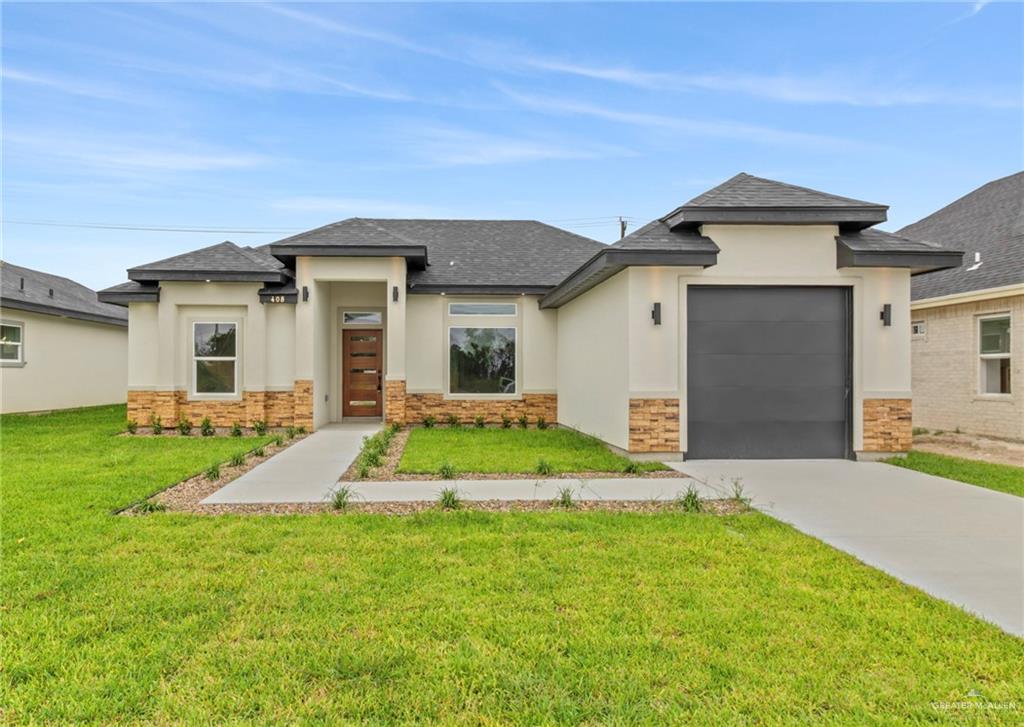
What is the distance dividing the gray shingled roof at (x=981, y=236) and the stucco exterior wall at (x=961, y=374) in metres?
0.50

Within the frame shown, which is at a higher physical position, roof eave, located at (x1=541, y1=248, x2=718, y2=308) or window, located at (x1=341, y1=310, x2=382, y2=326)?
roof eave, located at (x1=541, y1=248, x2=718, y2=308)

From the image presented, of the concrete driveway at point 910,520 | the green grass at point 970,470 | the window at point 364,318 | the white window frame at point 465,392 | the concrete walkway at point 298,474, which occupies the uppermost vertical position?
the window at point 364,318

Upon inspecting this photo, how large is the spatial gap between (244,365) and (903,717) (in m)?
13.0

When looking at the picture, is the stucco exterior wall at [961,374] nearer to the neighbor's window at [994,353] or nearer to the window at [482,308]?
the neighbor's window at [994,353]

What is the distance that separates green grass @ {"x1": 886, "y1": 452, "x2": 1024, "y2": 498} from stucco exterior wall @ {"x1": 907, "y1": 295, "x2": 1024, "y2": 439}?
3620mm

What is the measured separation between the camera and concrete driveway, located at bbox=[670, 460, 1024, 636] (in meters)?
3.66

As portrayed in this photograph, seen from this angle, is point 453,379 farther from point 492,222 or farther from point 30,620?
point 30,620

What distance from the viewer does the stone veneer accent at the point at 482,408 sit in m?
13.5

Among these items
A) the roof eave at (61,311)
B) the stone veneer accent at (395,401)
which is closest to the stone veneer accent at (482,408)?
the stone veneer accent at (395,401)

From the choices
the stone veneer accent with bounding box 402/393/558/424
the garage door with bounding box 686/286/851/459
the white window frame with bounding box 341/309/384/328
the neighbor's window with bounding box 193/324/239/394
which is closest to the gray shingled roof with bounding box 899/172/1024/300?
the garage door with bounding box 686/286/851/459

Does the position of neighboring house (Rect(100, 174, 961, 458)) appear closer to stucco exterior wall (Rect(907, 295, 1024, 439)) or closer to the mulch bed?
the mulch bed

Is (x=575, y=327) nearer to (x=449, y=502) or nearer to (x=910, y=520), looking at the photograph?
(x=449, y=502)

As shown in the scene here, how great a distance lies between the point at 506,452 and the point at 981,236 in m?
13.2

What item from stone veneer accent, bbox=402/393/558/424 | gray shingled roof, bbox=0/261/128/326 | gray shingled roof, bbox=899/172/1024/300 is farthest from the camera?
gray shingled roof, bbox=0/261/128/326
